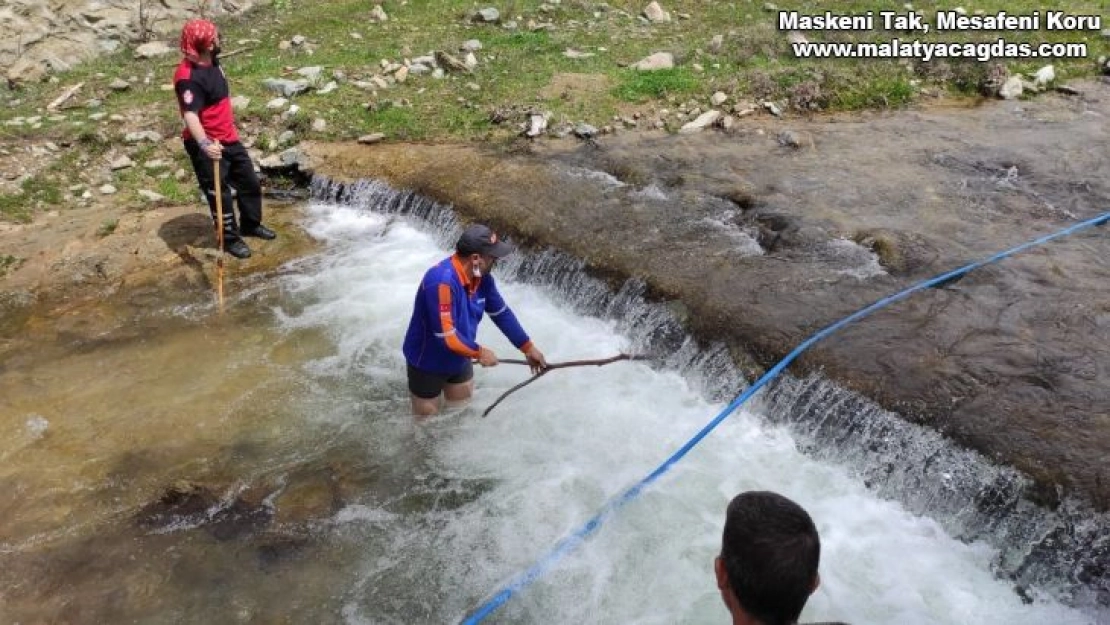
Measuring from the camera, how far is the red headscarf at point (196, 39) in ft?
24.2

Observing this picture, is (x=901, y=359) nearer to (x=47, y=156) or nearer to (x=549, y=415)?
(x=549, y=415)

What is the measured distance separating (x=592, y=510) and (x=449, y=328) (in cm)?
161

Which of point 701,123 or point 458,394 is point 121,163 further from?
point 701,123

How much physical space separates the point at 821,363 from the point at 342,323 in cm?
452

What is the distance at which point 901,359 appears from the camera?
580 centimetres

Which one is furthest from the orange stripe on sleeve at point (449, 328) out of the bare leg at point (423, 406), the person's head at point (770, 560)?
the person's head at point (770, 560)

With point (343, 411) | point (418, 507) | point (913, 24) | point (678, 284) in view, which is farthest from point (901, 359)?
point (913, 24)

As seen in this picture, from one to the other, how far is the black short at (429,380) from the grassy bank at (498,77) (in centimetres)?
552

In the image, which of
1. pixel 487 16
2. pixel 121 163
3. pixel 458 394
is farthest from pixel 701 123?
pixel 121 163

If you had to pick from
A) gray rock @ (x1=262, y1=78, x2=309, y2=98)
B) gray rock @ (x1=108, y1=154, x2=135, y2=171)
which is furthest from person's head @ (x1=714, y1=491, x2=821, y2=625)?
gray rock @ (x1=262, y1=78, x2=309, y2=98)

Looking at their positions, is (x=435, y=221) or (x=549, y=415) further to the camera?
(x=435, y=221)

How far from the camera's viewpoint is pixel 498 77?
12.1 metres

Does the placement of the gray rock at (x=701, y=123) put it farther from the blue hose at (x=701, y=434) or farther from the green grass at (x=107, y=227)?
the green grass at (x=107, y=227)

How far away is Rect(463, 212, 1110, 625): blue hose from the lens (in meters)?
4.66
